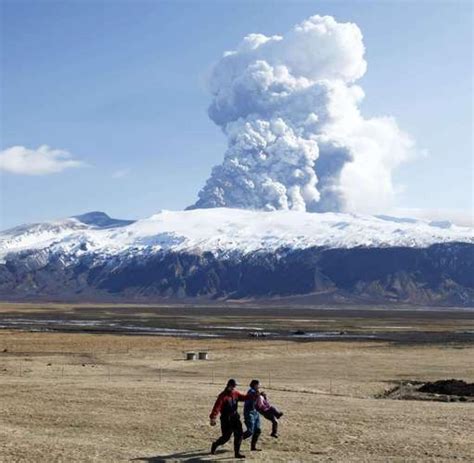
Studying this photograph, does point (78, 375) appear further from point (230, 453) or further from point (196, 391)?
point (230, 453)

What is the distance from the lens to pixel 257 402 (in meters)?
26.4

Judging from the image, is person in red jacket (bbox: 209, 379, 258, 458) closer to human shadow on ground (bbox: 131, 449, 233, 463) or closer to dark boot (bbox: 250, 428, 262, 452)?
human shadow on ground (bbox: 131, 449, 233, 463)

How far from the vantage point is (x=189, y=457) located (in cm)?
2575

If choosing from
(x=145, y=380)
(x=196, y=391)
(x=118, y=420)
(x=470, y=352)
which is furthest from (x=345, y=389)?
(x=470, y=352)

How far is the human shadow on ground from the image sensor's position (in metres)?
25.2

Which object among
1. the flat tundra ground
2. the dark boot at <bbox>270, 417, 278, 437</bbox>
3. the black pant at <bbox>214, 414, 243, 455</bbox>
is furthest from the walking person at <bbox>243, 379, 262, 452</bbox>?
the dark boot at <bbox>270, 417, 278, 437</bbox>

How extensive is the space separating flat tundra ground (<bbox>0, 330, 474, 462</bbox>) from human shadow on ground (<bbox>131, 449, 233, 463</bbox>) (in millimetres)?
33

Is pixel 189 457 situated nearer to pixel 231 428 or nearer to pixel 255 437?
pixel 231 428

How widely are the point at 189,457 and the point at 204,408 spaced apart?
10180mm

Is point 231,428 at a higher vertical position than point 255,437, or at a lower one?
higher

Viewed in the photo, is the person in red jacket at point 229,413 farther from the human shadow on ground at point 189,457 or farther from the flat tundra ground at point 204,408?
the flat tundra ground at point 204,408

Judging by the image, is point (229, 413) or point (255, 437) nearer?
point (229, 413)

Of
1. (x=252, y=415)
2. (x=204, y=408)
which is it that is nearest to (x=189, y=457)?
(x=252, y=415)

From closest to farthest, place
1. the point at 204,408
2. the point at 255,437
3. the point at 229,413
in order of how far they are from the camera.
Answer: the point at 229,413 → the point at 255,437 → the point at 204,408
